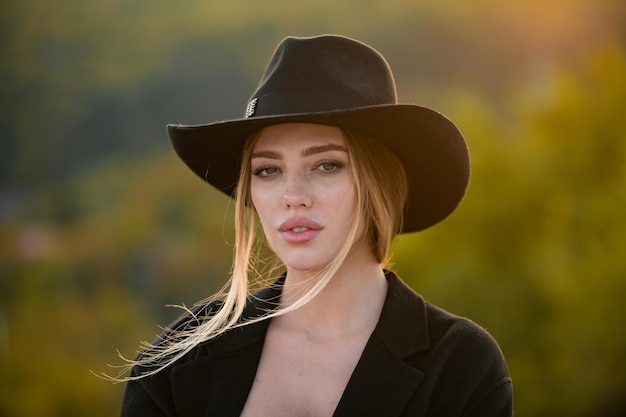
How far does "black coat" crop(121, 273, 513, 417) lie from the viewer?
8.20 ft

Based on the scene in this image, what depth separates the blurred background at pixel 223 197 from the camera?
2136 cm

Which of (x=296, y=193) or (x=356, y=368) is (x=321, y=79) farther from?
(x=356, y=368)

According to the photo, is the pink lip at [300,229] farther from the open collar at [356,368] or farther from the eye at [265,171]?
the open collar at [356,368]

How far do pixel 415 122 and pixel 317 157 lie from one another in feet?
0.96

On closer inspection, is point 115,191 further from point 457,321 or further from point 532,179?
point 457,321

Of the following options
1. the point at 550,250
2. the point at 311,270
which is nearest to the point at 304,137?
the point at 311,270

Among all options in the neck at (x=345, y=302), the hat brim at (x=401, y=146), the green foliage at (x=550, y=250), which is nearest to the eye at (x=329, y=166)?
the hat brim at (x=401, y=146)

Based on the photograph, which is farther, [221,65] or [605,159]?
[221,65]

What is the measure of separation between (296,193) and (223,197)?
40696 mm

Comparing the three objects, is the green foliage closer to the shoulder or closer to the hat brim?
the hat brim

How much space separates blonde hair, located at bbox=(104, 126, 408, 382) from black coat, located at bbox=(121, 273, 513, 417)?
0.16 feet

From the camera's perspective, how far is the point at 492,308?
21.7m

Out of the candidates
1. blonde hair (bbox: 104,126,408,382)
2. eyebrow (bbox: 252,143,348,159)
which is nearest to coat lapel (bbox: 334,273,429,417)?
blonde hair (bbox: 104,126,408,382)

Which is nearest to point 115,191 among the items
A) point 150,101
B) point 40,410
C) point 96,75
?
point 150,101
